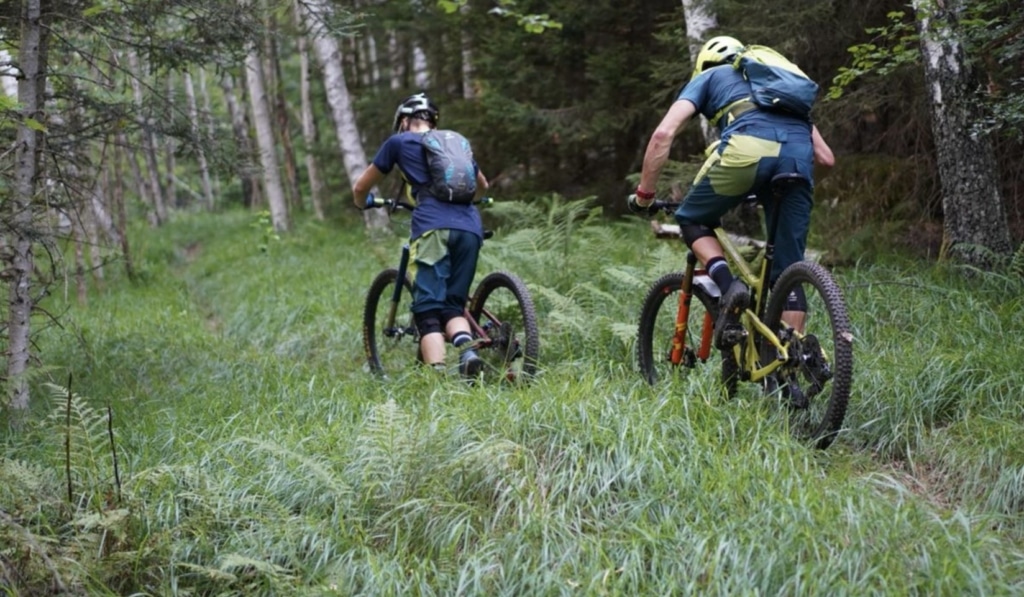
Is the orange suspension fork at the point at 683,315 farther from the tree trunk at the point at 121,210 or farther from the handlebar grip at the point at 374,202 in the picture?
the tree trunk at the point at 121,210

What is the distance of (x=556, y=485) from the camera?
12.6ft

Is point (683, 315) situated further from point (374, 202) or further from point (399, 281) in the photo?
point (374, 202)

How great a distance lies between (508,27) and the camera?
532 inches

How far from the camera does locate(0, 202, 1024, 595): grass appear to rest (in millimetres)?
3254

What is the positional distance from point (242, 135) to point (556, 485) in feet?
52.5

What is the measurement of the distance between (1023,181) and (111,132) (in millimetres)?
7279

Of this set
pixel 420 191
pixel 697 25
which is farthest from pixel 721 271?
pixel 697 25

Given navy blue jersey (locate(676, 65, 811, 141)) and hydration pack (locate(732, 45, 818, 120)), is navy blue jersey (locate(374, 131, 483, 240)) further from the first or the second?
hydration pack (locate(732, 45, 818, 120))

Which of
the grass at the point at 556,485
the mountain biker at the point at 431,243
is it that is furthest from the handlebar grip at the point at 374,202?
the grass at the point at 556,485

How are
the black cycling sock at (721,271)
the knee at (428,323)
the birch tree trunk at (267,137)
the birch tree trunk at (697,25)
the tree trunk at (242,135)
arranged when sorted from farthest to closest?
the birch tree trunk at (267,137), the birch tree trunk at (697,25), the tree trunk at (242,135), the knee at (428,323), the black cycling sock at (721,271)

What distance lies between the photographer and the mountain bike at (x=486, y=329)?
573cm

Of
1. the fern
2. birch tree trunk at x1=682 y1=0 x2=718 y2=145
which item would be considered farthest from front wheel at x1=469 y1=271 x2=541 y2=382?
birch tree trunk at x1=682 y1=0 x2=718 y2=145

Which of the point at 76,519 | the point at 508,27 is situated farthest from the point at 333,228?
the point at 76,519

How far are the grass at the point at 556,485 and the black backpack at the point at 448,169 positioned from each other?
120 cm
